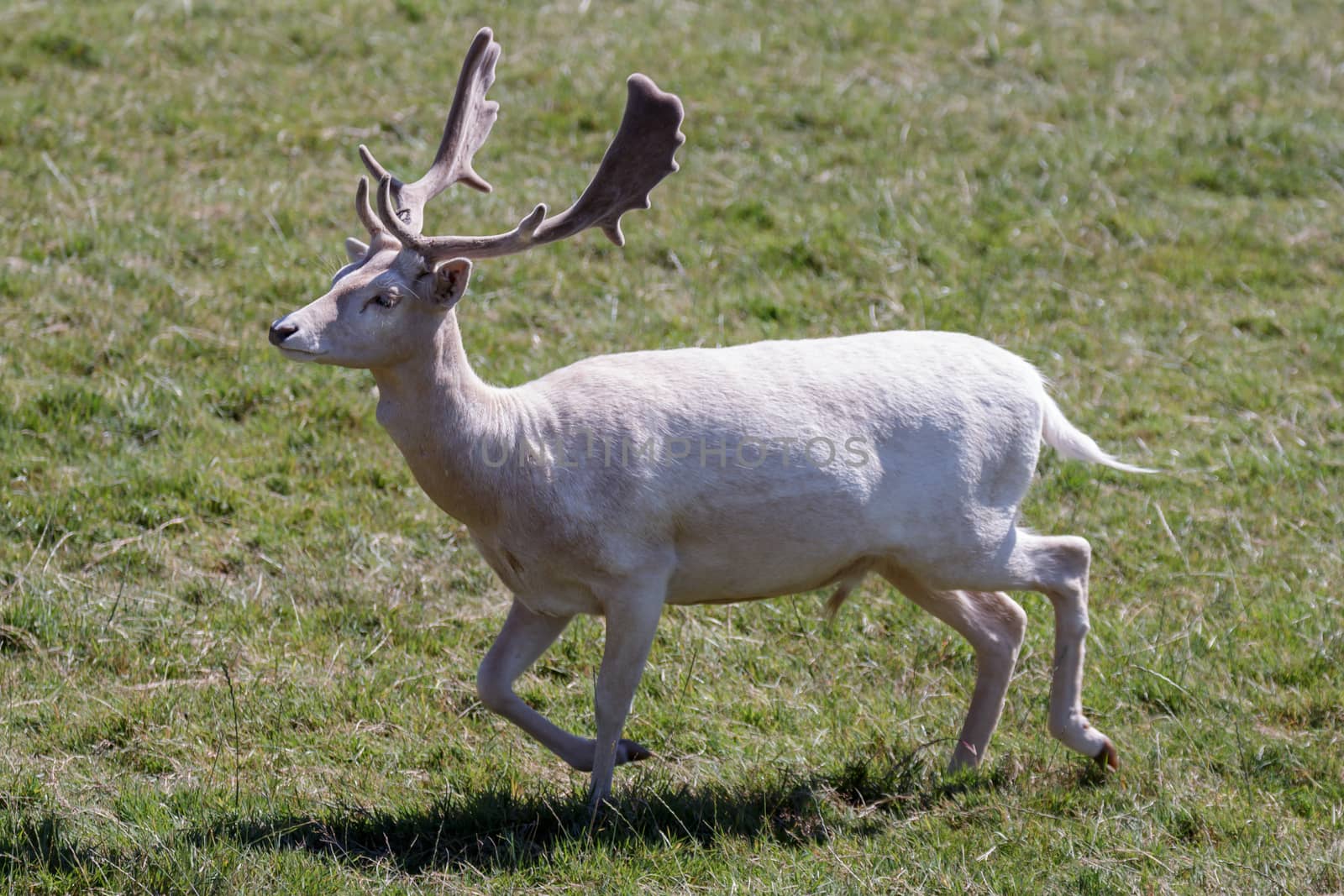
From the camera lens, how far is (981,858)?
183 inches

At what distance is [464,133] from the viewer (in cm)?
529

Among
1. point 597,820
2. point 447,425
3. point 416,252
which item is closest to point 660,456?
point 447,425

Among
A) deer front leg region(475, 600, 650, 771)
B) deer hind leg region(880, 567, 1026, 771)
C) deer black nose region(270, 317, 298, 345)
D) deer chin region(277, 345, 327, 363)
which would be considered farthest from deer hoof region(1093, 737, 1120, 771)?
deer black nose region(270, 317, 298, 345)

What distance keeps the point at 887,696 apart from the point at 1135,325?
4.02m

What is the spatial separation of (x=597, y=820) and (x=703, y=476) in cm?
116

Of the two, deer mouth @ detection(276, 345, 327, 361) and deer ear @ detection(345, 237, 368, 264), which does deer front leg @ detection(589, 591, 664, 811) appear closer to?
deer mouth @ detection(276, 345, 327, 361)

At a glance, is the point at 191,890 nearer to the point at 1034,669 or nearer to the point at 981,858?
the point at 981,858

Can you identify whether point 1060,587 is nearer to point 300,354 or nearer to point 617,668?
point 617,668

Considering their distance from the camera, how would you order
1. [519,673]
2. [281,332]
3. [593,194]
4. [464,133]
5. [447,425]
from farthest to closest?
[464,133] → [519,673] → [593,194] → [447,425] → [281,332]

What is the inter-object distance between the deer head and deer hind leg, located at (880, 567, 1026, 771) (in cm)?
170

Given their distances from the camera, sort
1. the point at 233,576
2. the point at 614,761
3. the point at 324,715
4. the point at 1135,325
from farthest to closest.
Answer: the point at 1135,325 < the point at 233,576 < the point at 324,715 < the point at 614,761

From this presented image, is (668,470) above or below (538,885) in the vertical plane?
above

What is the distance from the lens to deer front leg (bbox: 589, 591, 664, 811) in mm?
4801

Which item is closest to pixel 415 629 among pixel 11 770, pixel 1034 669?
pixel 11 770
